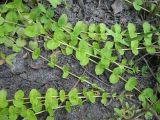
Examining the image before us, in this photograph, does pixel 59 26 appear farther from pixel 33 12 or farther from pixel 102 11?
pixel 102 11

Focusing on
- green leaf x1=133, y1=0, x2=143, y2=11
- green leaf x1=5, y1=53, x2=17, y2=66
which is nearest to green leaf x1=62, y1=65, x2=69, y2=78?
green leaf x1=5, y1=53, x2=17, y2=66

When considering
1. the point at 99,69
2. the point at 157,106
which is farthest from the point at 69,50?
the point at 157,106

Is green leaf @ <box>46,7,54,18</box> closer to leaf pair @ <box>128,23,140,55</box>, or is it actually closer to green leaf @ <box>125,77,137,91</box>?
leaf pair @ <box>128,23,140,55</box>

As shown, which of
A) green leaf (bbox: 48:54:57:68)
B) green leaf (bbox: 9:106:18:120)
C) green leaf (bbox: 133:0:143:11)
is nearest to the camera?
green leaf (bbox: 9:106:18:120)

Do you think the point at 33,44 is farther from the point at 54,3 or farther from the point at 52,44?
the point at 54,3

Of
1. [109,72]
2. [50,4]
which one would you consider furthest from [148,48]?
[50,4]

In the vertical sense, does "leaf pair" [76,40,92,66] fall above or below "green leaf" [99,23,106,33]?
below

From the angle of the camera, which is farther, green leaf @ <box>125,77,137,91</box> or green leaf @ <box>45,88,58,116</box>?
green leaf @ <box>125,77,137,91</box>

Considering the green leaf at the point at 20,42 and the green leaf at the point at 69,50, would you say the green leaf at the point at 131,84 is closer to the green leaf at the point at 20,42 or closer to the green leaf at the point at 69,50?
the green leaf at the point at 69,50
